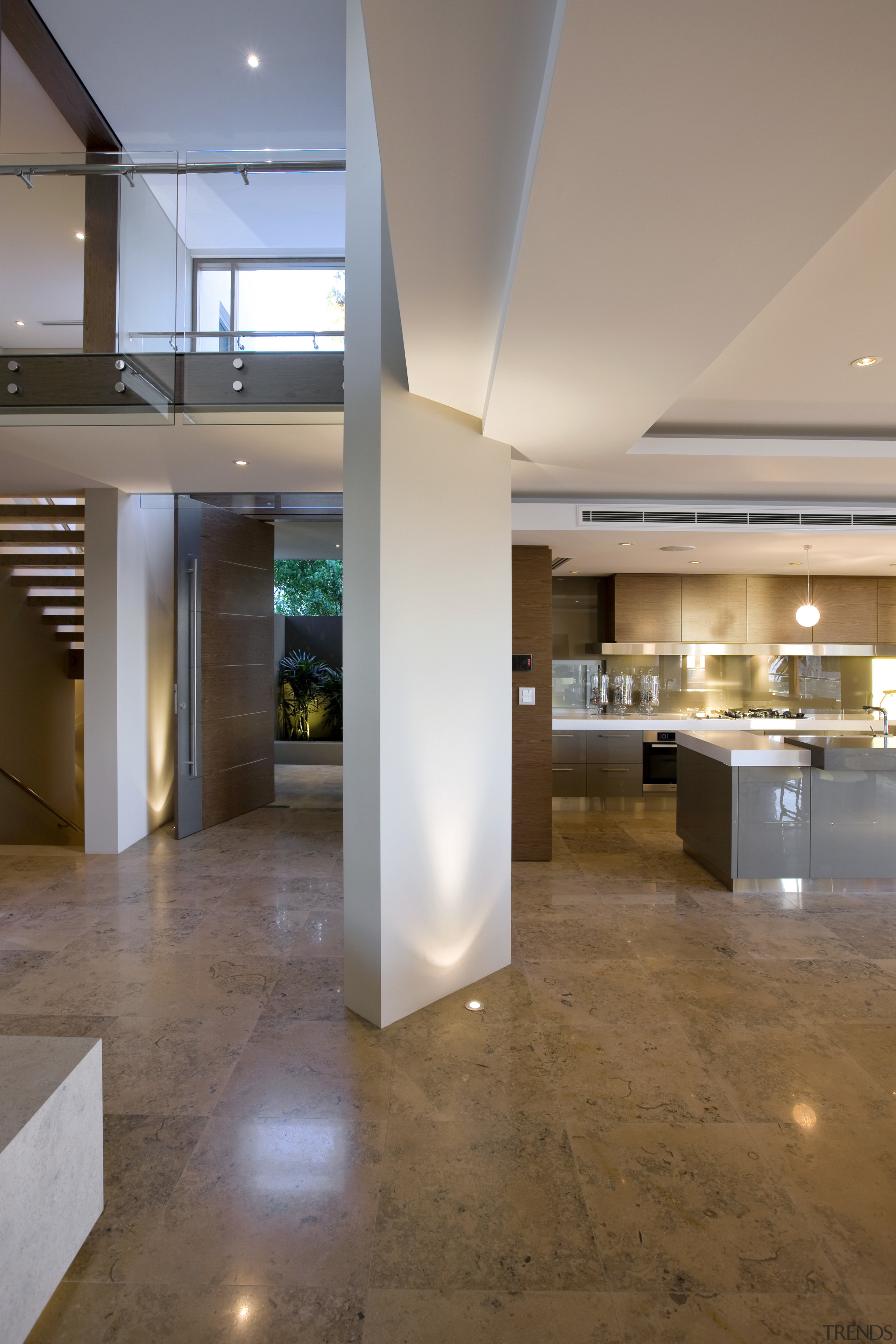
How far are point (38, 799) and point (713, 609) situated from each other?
22.7 ft

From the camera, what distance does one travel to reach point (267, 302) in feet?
12.7

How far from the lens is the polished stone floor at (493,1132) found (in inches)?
66.5

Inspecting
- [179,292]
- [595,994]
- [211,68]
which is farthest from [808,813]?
[211,68]

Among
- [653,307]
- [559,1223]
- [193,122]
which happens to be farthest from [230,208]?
[559,1223]

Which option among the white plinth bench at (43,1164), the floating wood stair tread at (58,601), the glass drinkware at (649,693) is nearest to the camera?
the white plinth bench at (43,1164)

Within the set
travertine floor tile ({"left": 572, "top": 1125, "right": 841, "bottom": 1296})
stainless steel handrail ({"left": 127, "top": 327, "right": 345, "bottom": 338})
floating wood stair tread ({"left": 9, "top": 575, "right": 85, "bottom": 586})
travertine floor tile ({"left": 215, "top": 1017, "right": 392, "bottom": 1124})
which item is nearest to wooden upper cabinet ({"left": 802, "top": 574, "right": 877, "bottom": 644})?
stainless steel handrail ({"left": 127, "top": 327, "right": 345, "bottom": 338})

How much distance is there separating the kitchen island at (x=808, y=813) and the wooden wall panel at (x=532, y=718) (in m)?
1.29

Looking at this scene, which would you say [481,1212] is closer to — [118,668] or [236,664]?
[118,668]

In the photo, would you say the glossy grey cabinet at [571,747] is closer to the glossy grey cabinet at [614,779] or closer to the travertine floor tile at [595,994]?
the glossy grey cabinet at [614,779]

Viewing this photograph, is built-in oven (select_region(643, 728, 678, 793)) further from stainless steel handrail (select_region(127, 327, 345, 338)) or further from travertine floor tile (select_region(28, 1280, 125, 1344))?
travertine floor tile (select_region(28, 1280, 125, 1344))

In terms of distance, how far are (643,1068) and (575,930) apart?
1.35 m

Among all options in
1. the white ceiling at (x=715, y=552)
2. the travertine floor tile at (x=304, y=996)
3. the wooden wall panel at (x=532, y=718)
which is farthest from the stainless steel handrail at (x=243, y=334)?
the travertine floor tile at (x=304, y=996)

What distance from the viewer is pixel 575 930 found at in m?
3.99

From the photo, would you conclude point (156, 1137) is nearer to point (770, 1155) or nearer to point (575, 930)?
point (770, 1155)
